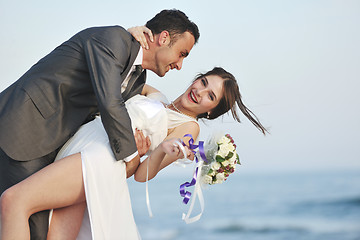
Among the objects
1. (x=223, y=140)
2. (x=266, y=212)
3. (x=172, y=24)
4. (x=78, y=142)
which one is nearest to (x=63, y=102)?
(x=78, y=142)

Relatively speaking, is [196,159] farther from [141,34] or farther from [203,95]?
[141,34]

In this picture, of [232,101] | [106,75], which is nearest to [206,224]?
[232,101]

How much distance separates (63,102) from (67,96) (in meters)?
0.05

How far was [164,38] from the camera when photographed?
3.83m

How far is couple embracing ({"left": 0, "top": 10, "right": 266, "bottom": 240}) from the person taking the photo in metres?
3.09

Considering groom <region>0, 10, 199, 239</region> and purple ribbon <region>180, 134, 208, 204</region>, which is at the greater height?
groom <region>0, 10, 199, 239</region>

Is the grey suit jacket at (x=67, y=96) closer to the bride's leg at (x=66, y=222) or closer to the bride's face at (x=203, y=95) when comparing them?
the bride's leg at (x=66, y=222)

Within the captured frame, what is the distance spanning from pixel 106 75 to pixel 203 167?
1119 millimetres

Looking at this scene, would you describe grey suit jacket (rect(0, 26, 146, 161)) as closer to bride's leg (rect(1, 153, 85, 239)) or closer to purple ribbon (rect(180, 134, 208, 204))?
bride's leg (rect(1, 153, 85, 239))

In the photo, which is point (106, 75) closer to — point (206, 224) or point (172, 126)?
point (172, 126)

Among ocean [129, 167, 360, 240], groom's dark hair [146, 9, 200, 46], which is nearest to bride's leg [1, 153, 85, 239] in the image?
groom's dark hair [146, 9, 200, 46]

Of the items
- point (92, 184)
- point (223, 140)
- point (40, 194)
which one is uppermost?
point (40, 194)

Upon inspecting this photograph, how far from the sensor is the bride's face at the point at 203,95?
414cm

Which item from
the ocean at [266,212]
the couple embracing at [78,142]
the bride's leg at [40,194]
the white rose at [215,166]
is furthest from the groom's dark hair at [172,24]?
the ocean at [266,212]
